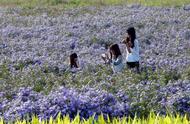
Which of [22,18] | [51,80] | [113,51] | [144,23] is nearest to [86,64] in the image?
[113,51]

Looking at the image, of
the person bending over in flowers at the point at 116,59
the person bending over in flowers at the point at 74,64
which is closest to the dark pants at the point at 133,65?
the person bending over in flowers at the point at 116,59

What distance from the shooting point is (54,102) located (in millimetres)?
8359

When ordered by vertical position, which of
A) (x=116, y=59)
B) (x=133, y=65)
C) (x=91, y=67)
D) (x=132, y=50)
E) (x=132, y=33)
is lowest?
(x=91, y=67)

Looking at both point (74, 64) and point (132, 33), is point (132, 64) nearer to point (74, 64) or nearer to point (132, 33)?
point (132, 33)

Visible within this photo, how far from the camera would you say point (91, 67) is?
520 inches

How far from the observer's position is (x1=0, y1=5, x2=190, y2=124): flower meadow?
831cm

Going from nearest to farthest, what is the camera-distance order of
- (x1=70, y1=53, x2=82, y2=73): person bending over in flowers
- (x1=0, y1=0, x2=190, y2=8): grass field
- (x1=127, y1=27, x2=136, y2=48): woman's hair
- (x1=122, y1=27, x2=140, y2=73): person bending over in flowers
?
(x1=127, y1=27, x2=136, y2=48): woman's hair
(x1=122, y1=27, x2=140, y2=73): person bending over in flowers
(x1=70, y1=53, x2=82, y2=73): person bending over in flowers
(x1=0, y1=0, x2=190, y2=8): grass field

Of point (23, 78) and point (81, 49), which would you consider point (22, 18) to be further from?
Answer: point (23, 78)

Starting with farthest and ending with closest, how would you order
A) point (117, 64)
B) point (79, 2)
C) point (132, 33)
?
1. point (79, 2)
2. point (117, 64)
3. point (132, 33)

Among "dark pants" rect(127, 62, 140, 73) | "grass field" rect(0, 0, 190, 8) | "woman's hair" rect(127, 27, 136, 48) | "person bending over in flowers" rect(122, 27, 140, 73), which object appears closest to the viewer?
"woman's hair" rect(127, 27, 136, 48)

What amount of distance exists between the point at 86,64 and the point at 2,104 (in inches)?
192

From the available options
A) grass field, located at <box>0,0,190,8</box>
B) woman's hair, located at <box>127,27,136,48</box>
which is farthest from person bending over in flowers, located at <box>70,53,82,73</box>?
grass field, located at <box>0,0,190,8</box>

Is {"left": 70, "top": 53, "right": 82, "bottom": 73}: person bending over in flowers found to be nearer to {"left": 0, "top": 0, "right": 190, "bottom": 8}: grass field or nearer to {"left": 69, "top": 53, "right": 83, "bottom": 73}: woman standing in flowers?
{"left": 69, "top": 53, "right": 83, "bottom": 73}: woman standing in flowers

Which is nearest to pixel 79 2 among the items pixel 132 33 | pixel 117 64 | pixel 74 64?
pixel 74 64
